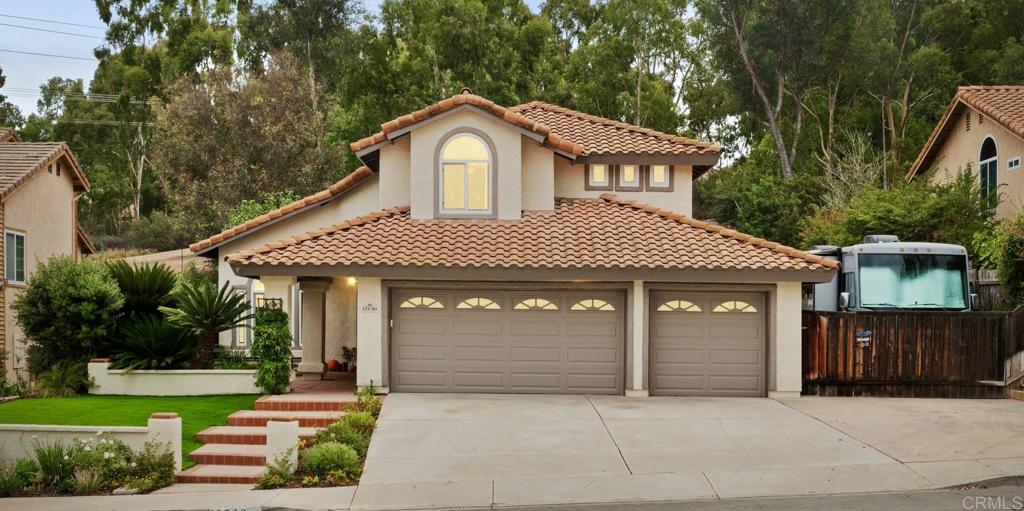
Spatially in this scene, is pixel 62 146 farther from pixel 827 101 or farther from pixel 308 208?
pixel 827 101

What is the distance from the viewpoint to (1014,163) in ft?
90.4

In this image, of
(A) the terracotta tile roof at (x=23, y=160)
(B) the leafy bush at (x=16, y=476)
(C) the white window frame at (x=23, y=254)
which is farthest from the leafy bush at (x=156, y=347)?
(A) the terracotta tile roof at (x=23, y=160)

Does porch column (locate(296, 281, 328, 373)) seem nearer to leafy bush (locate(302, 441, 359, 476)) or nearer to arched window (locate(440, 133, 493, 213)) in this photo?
arched window (locate(440, 133, 493, 213))

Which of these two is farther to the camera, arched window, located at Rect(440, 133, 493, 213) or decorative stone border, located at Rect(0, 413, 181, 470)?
arched window, located at Rect(440, 133, 493, 213)

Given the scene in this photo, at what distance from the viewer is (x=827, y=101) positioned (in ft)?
168

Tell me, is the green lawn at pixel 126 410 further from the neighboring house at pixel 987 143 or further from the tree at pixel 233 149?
the neighboring house at pixel 987 143

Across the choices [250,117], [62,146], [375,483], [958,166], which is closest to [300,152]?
[250,117]

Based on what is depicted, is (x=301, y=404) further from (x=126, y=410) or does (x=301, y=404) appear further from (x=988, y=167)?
(x=988, y=167)

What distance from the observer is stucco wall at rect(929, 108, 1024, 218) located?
2749 centimetres

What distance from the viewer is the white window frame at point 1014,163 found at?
27297 mm

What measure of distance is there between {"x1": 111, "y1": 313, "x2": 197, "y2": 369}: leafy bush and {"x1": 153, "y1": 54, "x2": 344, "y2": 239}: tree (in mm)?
19475

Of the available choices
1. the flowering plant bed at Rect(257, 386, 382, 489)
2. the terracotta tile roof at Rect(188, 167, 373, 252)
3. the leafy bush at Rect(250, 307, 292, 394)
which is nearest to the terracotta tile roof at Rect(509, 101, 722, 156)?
the terracotta tile roof at Rect(188, 167, 373, 252)

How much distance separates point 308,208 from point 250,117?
18.3 m

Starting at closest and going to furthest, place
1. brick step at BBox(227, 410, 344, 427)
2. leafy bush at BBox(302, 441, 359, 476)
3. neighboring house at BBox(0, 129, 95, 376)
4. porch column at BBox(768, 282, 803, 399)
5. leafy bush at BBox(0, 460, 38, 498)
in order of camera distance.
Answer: leafy bush at BBox(302, 441, 359, 476) → leafy bush at BBox(0, 460, 38, 498) → brick step at BBox(227, 410, 344, 427) → porch column at BBox(768, 282, 803, 399) → neighboring house at BBox(0, 129, 95, 376)
